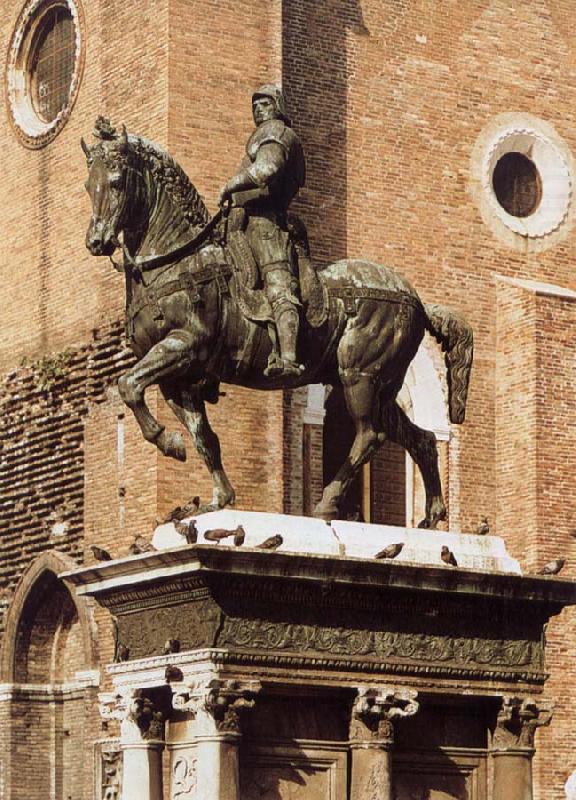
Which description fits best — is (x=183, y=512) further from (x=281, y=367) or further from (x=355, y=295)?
(x=355, y=295)

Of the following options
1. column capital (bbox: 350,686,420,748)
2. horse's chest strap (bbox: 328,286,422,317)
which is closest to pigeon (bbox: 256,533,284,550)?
column capital (bbox: 350,686,420,748)

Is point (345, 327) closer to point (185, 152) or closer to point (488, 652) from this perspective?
point (488, 652)

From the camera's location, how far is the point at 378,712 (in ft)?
45.8

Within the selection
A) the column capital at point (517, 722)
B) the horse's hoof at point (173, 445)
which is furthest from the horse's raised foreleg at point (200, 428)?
the column capital at point (517, 722)

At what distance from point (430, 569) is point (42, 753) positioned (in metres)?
9.89

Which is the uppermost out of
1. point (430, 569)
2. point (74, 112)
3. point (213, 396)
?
point (74, 112)

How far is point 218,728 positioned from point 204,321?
2546mm

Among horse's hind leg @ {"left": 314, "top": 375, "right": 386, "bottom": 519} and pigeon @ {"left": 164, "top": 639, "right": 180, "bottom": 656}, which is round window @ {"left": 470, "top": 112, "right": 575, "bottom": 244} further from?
pigeon @ {"left": 164, "top": 639, "right": 180, "bottom": 656}

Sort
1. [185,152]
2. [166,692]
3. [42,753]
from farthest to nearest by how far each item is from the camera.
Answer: [42,753]
[185,152]
[166,692]

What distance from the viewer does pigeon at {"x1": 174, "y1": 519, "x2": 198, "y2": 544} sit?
13609 millimetres

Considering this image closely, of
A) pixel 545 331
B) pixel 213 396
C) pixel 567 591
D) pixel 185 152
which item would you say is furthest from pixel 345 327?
pixel 545 331

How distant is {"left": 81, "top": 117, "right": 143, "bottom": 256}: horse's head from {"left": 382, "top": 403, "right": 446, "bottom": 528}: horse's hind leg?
2124 mm

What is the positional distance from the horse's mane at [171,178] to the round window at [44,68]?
363 inches

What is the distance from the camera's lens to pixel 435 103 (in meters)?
24.0
